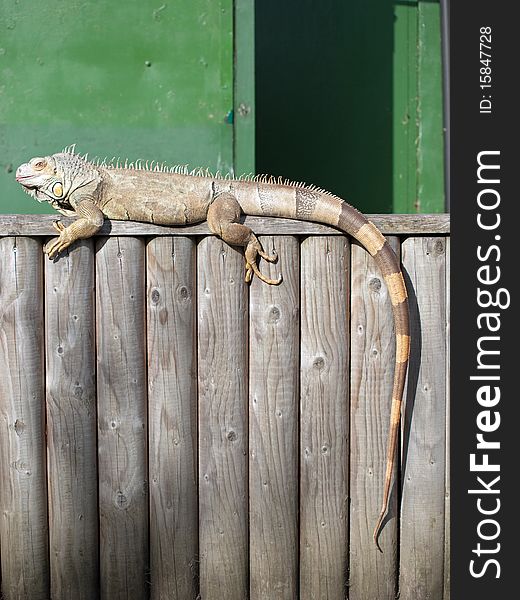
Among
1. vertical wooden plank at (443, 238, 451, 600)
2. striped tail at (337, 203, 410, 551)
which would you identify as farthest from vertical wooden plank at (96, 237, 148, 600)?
vertical wooden plank at (443, 238, 451, 600)

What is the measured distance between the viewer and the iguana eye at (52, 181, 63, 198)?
386cm

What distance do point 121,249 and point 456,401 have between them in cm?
179

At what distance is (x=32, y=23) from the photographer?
15.8 feet

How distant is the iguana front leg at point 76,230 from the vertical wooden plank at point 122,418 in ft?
0.32

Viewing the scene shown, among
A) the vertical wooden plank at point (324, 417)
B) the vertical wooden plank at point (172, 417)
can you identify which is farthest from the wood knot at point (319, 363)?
the vertical wooden plank at point (172, 417)

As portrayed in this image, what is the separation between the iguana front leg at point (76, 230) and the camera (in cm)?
361

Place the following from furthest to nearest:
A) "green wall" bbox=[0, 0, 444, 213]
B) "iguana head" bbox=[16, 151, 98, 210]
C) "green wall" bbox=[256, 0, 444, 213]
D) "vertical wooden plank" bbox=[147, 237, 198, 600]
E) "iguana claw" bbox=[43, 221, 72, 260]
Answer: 1. "green wall" bbox=[256, 0, 444, 213]
2. "green wall" bbox=[0, 0, 444, 213]
3. "iguana head" bbox=[16, 151, 98, 210]
4. "vertical wooden plank" bbox=[147, 237, 198, 600]
5. "iguana claw" bbox=[43, 221, 72, 260]

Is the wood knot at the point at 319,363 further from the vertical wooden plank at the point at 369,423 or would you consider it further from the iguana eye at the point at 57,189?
the iguana eye at the point at 57,189

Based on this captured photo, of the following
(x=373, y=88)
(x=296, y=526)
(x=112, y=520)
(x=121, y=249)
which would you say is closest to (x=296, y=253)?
(x=121, y=249)

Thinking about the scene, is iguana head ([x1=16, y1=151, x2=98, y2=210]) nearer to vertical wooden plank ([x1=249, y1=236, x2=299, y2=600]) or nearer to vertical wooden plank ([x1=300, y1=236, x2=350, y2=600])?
vertical wooden plank ([x1=249, y1=236, x2=299, y2=600])

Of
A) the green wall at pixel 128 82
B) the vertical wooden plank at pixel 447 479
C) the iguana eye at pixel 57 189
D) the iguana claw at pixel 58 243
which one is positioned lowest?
the vertical wooden plank at pixel 447 479

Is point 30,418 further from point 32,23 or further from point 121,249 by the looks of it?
point 32,23

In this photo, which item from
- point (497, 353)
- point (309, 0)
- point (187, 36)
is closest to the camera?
point (497, 353)

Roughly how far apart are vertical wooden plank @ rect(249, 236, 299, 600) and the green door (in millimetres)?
1345
